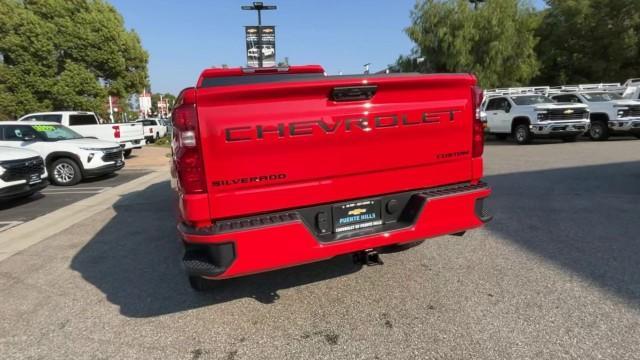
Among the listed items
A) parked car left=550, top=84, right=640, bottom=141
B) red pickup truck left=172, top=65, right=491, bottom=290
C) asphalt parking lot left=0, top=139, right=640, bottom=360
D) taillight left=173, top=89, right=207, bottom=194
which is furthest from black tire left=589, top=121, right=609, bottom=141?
taillight left=173, top=89, right=207, bottom=194

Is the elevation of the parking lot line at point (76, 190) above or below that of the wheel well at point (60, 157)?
below

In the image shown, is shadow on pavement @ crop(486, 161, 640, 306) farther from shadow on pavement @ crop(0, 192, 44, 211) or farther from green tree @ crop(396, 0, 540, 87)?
green tree @ crop(396, 0, 540, 87)

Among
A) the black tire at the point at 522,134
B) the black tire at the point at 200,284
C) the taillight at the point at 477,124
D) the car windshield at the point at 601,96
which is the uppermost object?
the car windshield at the point at 601,96

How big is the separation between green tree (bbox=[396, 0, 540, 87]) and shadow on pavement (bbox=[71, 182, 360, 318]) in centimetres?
2847

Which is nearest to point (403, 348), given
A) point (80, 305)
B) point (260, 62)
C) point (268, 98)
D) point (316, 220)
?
point (316, 220)

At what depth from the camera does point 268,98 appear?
2771mm

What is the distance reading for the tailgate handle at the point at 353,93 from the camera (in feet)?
9.58

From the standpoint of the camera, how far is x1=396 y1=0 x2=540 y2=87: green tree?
29.7 m

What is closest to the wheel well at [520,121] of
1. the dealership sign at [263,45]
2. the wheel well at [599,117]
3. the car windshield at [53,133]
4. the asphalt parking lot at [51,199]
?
the wheel well at [599,117]

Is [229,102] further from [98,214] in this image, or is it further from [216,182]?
[98,214]

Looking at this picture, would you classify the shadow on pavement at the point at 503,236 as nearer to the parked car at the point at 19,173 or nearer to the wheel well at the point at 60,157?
the parked car at the point at 19,173

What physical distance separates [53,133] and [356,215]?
10.8 m

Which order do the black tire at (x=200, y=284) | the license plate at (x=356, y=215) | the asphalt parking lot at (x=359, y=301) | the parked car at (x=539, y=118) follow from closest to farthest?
the asphalt parking lot at (x=359, y=301) < the license plate at (x=356, y=215) < the black tire at (x=200, y=284) < the parked car at (x=539, y=118)

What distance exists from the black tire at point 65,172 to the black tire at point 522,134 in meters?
14.8
